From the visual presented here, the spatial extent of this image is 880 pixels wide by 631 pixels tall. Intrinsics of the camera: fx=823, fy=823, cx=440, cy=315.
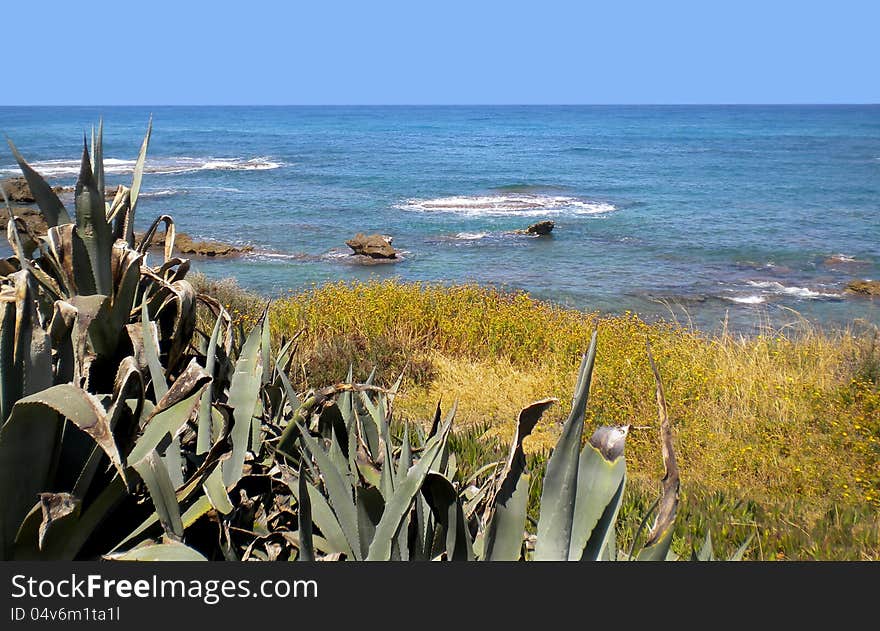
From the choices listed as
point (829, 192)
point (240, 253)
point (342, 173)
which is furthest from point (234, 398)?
point (342, 173)

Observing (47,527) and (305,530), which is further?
(305,530)

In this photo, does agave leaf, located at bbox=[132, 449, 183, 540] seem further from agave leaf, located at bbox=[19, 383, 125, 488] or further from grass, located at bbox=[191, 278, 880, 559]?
grass, located at bbox=[191, 278, 880, 559]

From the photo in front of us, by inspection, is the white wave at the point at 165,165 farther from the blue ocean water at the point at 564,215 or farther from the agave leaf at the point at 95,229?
the agave leaf at the point at 95,229

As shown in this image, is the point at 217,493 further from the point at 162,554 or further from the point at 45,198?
the point at 45,198

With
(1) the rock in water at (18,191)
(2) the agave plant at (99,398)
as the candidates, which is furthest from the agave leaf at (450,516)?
(1) the rock in water at (18,191)

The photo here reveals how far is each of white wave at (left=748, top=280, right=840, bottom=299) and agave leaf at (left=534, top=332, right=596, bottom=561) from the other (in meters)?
18.7

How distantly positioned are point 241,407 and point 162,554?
2.22ft

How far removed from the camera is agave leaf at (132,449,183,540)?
194 cm

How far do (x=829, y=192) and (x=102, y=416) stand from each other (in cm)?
4257

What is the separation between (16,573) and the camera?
1.63m

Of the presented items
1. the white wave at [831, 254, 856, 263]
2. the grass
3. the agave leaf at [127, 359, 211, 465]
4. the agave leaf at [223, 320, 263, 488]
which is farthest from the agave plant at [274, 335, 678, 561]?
the white wave at [831, 254, 856, 263]

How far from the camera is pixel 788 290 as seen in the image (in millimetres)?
19391

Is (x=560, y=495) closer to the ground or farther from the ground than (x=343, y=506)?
farther from the ground

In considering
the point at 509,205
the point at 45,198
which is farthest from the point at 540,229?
the point at 45,198
